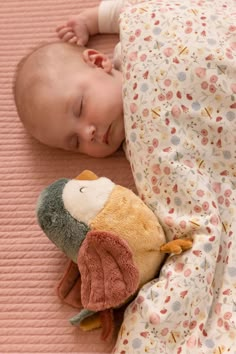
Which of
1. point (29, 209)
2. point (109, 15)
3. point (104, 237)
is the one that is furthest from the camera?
point (109, 15)

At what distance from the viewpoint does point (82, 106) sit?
3.76ft

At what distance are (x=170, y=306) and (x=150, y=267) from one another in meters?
0.08

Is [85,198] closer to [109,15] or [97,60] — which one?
→ [97,60]

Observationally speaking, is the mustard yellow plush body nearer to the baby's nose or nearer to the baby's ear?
the baby's nose

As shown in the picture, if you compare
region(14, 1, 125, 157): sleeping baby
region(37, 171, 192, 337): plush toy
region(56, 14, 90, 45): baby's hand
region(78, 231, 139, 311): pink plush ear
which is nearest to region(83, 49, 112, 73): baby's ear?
region(14, 1, 125, 157): sleeping baby

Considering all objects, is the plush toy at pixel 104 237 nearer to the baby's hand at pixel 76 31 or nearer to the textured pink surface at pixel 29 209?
the textured pink surface at pixel 29 209

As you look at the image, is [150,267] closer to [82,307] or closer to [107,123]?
[82,307]

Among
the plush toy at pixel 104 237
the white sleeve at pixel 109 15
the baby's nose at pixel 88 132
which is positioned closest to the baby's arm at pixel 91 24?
the white sleeve at pixel 109 15

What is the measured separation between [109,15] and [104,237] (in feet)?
1.88

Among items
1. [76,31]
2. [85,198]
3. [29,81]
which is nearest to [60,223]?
[85,198]

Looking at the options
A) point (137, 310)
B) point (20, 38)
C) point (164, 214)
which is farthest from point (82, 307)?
point (20, 38)

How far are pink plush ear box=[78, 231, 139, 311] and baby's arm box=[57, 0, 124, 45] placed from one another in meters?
0.53

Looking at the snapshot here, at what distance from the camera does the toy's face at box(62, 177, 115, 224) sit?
989mm

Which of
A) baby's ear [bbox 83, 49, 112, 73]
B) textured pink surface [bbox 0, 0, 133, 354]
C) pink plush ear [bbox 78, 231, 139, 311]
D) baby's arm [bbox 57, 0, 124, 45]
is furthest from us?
baby's arm [bbox 57, 0, 124, 45]
